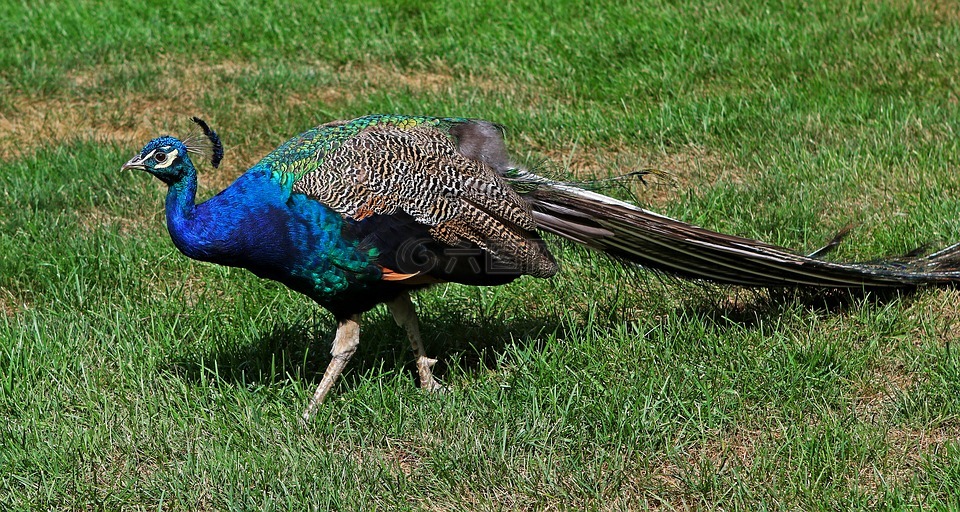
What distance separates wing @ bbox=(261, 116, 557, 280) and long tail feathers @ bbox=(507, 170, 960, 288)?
130 millimetres

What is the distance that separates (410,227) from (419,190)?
134 mm

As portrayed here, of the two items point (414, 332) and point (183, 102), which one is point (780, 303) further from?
point (183, 102)

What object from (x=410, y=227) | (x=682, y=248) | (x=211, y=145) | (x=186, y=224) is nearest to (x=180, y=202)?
(x=186, y=224)

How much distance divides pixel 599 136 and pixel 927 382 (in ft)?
8.98

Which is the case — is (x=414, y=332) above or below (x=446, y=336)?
above

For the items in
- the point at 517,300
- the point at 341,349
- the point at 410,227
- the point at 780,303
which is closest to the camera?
the point at 410,227

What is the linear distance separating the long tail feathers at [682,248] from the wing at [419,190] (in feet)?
0.43

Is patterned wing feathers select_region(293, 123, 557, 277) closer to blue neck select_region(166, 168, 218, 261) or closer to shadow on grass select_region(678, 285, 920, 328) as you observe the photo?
blue neck select_region(166, 168, 218, 261)

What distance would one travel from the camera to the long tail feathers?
4.24 metres

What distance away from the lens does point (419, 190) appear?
389cm

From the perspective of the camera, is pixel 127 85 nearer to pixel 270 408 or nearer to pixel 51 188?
pixel 51 188

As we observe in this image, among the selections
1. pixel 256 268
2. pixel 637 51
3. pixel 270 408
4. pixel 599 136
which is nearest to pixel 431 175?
pixel 256 268

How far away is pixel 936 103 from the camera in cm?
636

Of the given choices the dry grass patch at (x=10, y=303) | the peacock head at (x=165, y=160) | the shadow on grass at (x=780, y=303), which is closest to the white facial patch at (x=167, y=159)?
the peacock head at (x=165, y=160)
